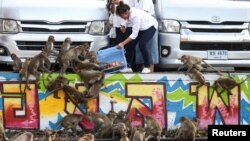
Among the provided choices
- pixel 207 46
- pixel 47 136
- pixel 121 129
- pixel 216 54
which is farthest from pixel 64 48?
pixel 216 54

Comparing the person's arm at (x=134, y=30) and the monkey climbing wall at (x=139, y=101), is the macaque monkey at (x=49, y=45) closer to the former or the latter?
the monkey climbing wall at (x=139, y=101)

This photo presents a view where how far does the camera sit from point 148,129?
9.67m

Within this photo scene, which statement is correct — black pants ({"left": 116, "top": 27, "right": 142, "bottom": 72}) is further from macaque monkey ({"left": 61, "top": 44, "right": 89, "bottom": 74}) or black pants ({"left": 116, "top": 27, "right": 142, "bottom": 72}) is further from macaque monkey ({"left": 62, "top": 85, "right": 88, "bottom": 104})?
macaque monkey ({"left": 62, "top": 85, "right": 88, "bottom": 104})

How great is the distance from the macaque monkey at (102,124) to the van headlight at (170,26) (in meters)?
3.35

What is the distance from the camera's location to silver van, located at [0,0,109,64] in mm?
12242

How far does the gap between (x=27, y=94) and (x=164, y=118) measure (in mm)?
Result: 2148

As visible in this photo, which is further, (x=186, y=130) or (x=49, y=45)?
(x=49, y=45)

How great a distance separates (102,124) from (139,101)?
849mm

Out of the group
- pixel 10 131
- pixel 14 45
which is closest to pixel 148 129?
pixel 10 131

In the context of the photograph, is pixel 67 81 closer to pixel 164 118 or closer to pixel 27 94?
pixel 27 94

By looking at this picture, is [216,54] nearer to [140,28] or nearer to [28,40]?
[140,28]

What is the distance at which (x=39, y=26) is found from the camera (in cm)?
1229

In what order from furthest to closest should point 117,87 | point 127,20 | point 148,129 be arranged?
point 127,20
point 117,87
point 148,129

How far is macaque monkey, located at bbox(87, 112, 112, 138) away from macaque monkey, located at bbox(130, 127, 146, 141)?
41 centimetres
